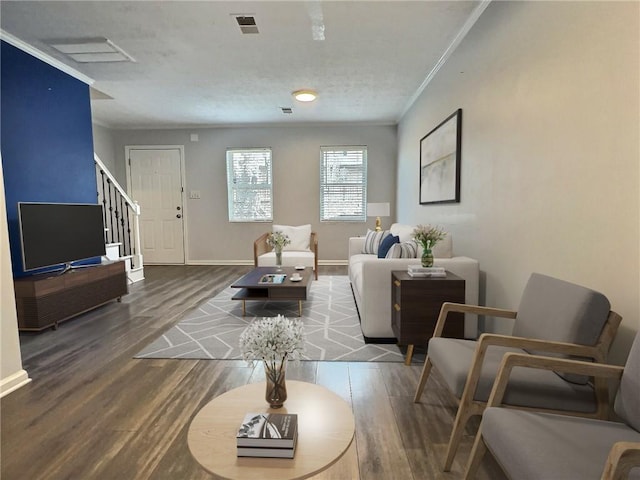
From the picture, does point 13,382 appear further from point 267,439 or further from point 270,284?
point 267,439

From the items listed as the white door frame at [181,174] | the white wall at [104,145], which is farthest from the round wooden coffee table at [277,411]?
the white wall at [104,145]

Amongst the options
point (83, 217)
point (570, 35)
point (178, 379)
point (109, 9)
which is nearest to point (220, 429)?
point (178, 379)

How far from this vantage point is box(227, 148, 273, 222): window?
6770 mm

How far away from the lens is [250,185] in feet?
22.4

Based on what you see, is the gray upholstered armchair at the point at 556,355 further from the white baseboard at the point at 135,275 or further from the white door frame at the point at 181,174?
the white door frame at the point at 181,174

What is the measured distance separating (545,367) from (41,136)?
467 centimetres

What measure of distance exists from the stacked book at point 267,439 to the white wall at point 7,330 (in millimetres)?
2053

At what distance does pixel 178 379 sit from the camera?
2.33 m

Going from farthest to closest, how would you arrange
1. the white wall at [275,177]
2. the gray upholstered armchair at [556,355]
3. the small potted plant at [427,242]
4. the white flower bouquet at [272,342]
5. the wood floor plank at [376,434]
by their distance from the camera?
the white wall at [275,177] → the small potted plant at [427,242] → the wood floor plank at [376,434] → the gray upholstered armchair at [556,355] → the white flower bouquet at [272,342]

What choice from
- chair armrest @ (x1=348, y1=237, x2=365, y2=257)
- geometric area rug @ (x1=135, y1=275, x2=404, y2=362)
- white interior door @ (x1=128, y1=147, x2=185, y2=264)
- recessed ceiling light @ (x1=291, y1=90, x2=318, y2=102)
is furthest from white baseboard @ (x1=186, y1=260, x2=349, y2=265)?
recessed ceiling light @ (x1=291, y1=90, x2=318, y2=102)

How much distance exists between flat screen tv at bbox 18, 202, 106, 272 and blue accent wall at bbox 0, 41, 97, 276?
24 cm

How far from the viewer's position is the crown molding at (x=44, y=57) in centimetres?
316

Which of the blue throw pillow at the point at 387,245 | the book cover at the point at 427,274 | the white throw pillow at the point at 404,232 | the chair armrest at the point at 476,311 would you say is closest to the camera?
the chair armrest at the point at 476,311

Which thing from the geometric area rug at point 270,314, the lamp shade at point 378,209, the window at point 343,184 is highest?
the window at point 343,184
